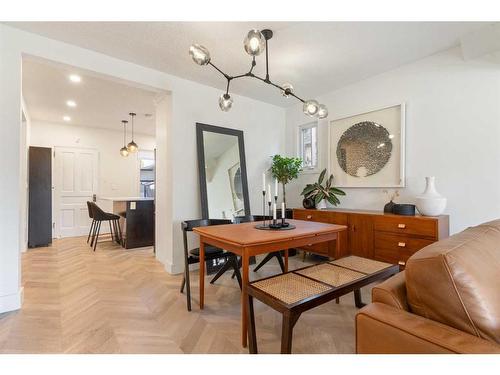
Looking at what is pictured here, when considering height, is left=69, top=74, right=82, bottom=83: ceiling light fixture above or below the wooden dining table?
above

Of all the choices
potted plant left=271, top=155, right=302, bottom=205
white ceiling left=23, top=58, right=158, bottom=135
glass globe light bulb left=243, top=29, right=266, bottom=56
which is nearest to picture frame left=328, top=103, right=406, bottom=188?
potted plant left=271, top=155, right=302, bottom=205

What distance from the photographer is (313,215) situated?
11.5 feet

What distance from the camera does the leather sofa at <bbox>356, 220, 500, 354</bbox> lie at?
752 millimetres

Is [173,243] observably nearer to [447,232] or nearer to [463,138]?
[447,232]

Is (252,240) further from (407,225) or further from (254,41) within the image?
(407,225)

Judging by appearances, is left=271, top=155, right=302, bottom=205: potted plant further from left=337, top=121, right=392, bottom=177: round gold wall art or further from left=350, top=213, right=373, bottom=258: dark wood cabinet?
left=350, top=213, right=373, bottom=258: dark wood cabinet

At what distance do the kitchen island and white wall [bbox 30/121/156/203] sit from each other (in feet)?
5.22

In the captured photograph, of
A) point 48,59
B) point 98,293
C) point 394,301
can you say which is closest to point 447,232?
point 394,301

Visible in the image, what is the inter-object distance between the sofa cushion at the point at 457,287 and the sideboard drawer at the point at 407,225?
1698 mm

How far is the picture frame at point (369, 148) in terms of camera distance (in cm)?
307

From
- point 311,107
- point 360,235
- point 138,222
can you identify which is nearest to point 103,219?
point 138,222

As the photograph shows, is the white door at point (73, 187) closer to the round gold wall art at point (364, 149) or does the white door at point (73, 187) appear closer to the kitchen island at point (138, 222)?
the kitchen island at point (138, 222)
